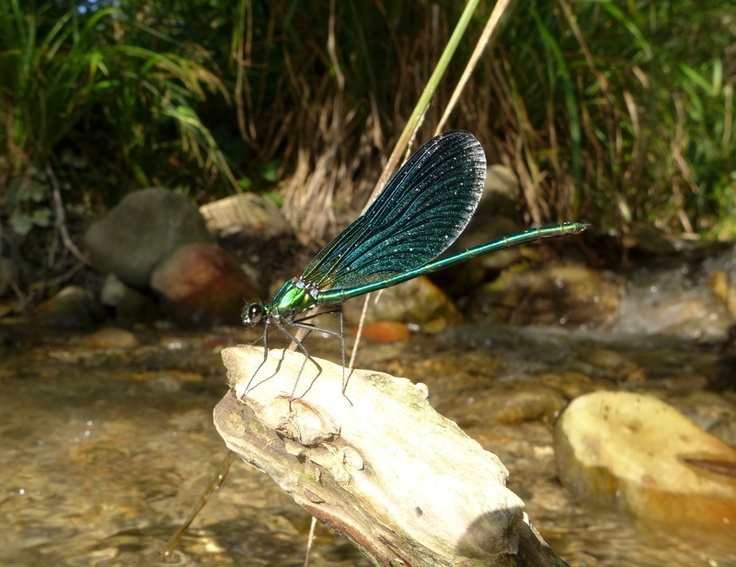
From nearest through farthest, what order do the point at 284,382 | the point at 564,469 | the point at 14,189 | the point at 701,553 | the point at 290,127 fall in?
the point at 284,382
the point at 701,553
the point at 564,469
the point at 14,189
the point at 290,127

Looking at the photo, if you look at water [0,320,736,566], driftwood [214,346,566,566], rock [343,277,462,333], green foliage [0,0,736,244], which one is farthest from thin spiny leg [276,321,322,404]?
green foliage [0,0,736,244]

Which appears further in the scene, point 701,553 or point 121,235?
point 121,235

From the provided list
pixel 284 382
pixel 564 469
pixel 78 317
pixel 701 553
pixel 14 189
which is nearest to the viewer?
pixel 284 382

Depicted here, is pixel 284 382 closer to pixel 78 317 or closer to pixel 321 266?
pixel 321 266

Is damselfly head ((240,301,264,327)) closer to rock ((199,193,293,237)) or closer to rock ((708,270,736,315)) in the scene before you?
rock ((199,193,293,237))

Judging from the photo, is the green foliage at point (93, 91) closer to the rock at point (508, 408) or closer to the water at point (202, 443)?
the water at point (202, 443)

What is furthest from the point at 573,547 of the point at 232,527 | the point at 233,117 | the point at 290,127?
the point at 233,117

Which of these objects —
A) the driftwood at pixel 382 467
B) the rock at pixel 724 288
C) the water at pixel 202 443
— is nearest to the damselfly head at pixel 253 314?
the driftwood at pixel 382 467
